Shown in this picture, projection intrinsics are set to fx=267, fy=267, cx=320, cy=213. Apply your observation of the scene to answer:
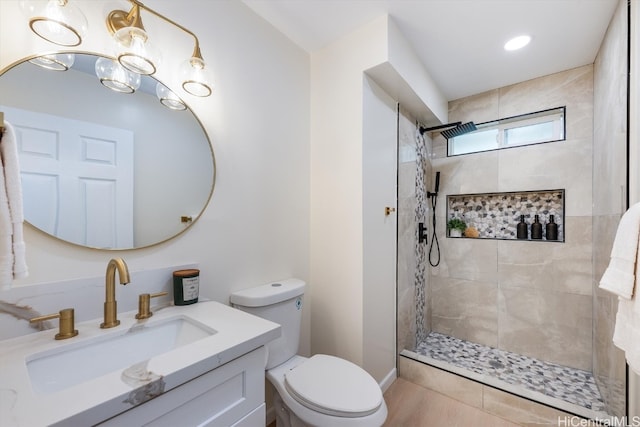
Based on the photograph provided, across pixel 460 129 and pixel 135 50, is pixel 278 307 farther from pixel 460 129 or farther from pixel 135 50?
pixel 460 129

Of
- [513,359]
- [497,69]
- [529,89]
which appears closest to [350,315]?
[513,359]

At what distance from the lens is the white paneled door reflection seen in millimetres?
894

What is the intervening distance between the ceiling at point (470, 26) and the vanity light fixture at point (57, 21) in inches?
38.3

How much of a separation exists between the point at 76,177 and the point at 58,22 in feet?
1.62

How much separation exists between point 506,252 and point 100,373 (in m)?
2.88

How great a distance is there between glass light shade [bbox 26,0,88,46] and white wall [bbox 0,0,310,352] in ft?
0.28

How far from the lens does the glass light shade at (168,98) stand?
1189mm

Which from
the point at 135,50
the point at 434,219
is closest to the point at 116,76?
the point at 135,50

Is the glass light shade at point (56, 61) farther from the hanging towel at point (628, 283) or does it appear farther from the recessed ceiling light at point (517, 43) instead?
the recessed ceiling light at point (517, 43)

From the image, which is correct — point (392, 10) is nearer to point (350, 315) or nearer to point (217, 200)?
point (217, 200)

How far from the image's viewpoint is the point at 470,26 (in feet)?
5.61

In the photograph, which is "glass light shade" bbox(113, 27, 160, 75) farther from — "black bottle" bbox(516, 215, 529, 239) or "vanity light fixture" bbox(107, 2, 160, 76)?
"black bottle" bbox(516, 215, 529, 239)

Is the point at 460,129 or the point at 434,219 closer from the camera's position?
the point at 460,129

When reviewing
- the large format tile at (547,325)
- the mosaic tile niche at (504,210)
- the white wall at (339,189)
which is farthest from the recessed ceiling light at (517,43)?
the large format tile at (547,325)
